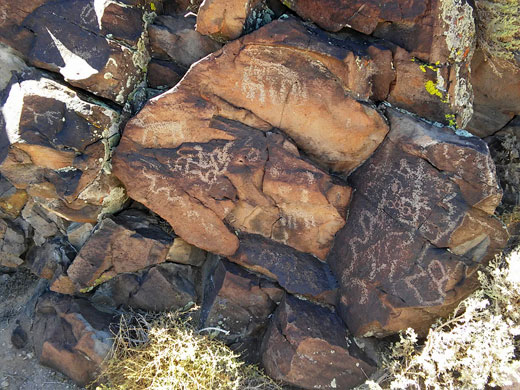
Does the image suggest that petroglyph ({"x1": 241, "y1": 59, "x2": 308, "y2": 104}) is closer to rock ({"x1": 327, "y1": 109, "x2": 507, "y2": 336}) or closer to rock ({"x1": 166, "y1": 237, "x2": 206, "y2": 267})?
rock ({"x1": 327, "y1": 109, "x2": 507, "y2": 336})

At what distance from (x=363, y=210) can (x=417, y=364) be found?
1.26 metres

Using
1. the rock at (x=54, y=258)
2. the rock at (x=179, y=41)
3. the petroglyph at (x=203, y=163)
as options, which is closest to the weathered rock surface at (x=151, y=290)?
the rock at (x=54, y=258)

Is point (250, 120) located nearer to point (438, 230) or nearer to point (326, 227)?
point (326, 227)

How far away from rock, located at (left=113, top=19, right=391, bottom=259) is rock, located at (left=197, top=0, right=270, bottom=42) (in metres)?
0.13

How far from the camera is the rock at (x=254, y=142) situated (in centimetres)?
337

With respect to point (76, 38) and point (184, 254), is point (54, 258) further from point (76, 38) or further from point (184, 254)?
point (76, 38)

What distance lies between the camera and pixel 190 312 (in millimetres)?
3889

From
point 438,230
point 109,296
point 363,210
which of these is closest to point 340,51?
point 363,210

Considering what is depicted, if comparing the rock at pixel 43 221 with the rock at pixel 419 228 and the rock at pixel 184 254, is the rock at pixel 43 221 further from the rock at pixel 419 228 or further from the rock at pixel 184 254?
the rock at pixel 419 228

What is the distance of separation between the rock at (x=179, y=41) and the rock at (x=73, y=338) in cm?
224

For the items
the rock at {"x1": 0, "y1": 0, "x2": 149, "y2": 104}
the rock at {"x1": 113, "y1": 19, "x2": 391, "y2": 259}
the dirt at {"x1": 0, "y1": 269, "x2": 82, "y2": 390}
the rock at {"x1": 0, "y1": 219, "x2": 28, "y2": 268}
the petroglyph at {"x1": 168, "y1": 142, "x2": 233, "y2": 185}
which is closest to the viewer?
the rock at {"x1": 113, "y1": 19, "x2": 391, "y2": 259}

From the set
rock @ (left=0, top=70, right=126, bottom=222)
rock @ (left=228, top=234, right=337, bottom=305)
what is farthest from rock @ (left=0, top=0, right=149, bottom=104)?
rock @ (left=228, top=234, right=337, bottom=305)

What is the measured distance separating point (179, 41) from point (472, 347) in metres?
3.33

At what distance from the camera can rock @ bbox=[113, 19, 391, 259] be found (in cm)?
337
